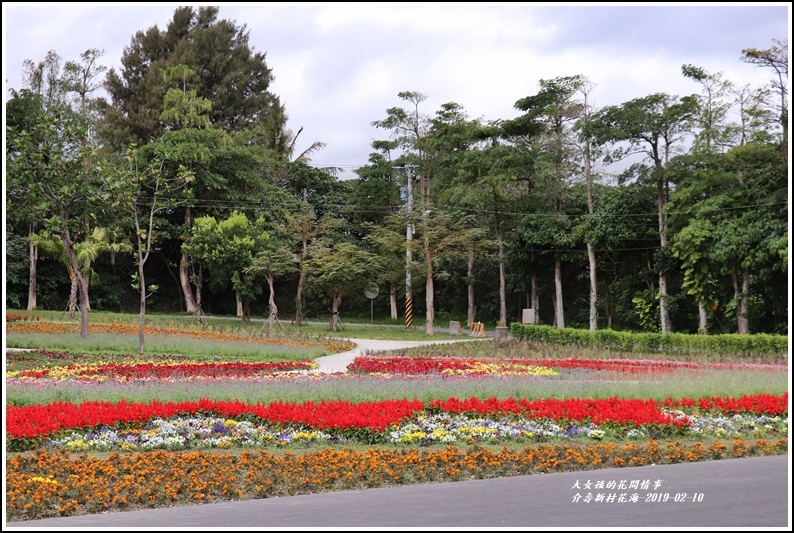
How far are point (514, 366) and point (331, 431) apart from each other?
30.4 ft

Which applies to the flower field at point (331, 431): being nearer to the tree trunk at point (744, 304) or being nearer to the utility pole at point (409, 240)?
the tree trunk at point (744, 304)

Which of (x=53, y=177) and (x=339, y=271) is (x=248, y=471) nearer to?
(x=53, y=177)

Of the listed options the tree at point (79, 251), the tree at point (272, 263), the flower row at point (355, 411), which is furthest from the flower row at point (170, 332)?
the flower row at point (355, 411)

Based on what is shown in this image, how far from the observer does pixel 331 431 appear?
932 cm

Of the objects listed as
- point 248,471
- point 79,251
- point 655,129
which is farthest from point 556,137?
point 248,471

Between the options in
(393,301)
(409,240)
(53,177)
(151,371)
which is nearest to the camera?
(151,371)

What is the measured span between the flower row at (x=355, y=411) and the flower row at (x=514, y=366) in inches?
208

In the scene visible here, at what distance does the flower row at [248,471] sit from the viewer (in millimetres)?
6426

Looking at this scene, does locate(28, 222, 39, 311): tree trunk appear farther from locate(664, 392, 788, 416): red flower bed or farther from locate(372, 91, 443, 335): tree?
locate(664, 392, 788, 416): red flower bed

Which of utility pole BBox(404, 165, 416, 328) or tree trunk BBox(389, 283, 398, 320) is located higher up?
utility pole BBox(404, 165, 416, 328)

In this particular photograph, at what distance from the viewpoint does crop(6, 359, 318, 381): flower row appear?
14.7 m

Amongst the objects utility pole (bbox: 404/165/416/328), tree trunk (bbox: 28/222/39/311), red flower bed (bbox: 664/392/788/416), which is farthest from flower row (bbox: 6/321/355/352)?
red flower bed (bbox: 664/392/788/416)

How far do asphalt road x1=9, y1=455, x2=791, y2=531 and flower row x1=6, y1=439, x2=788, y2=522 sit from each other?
30cm

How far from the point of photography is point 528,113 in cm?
3331
